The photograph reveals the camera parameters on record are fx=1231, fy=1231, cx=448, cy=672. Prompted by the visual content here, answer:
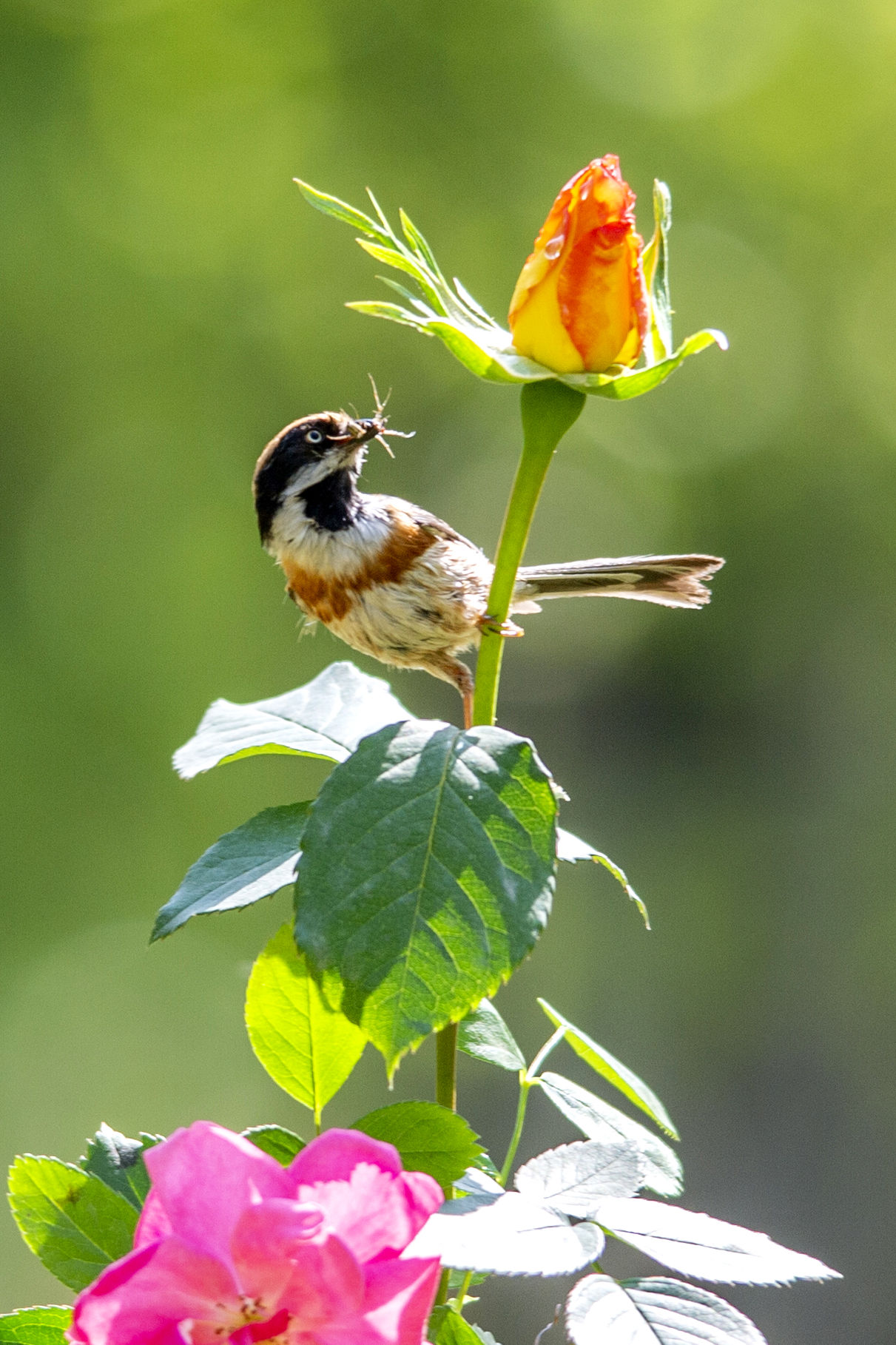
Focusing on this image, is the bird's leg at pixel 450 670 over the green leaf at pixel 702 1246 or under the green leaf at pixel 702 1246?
over

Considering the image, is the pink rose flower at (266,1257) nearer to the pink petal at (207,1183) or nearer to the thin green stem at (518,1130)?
the pink petal at (207,1183)

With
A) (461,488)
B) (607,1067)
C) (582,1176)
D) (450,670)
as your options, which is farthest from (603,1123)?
(461,488)

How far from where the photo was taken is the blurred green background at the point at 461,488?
19.1 feet

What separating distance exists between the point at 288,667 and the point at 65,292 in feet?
7.29

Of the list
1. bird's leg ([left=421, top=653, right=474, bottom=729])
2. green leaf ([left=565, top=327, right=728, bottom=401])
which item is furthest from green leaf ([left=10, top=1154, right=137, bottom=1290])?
bird's leg ([left=421, top=653, right=474, bottom=729])

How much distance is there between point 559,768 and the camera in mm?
5684

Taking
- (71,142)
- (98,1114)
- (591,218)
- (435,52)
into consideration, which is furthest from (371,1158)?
(435,52)

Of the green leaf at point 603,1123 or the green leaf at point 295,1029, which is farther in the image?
the green leaf at point 603,1123

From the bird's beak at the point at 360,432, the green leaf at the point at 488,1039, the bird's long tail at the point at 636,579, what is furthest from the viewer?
the bird's long tail at the point at 636,579

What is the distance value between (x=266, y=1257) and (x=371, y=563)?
138cm

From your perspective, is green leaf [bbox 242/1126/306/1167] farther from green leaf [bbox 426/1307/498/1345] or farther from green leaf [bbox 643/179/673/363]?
green leaf [bbox 643/179/673/363]

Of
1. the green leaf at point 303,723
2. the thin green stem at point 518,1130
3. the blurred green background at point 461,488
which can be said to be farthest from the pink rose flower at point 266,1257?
the blurred green background at point 461,488

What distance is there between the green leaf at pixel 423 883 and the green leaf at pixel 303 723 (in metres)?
0.17

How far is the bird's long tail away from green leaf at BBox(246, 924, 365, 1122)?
852mm
